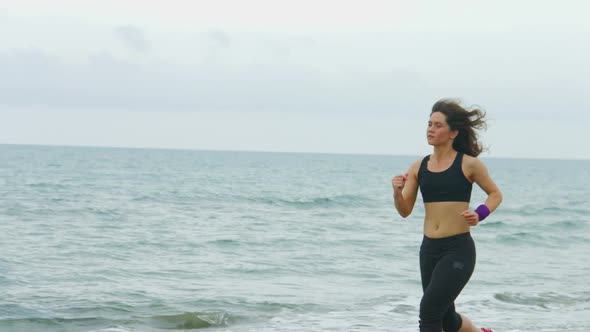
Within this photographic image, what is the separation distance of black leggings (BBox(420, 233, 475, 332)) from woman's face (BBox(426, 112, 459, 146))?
67 centimetres

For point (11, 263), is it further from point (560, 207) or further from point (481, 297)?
point (560, 207)

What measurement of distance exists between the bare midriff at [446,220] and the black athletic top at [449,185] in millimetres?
41

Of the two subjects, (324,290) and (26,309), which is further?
(324,290)

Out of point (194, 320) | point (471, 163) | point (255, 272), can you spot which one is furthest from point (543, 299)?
point (471, 163)

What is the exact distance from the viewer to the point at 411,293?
13.4 m

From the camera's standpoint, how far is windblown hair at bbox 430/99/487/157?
6215 millimetres

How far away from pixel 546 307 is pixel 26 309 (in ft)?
22.7

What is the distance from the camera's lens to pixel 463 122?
6.22 metres

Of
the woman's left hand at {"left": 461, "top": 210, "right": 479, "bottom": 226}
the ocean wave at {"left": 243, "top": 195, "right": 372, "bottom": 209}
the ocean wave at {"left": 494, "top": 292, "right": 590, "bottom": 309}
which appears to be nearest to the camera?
the woman's left hand at {"left": 461, "top": 210, "right": 479, "bottom": 226}

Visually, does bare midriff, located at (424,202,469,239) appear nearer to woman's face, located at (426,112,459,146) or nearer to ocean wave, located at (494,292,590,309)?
woman's face, located at (426,112,459,146)

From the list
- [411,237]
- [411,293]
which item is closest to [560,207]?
[411,237]

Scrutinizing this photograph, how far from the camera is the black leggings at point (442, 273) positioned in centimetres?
596

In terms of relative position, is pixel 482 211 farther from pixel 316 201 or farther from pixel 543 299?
pixel 316 201

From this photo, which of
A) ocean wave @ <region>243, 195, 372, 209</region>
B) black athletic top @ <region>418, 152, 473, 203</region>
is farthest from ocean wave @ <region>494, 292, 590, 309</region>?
ocean wave @ <region>243, 195, 372, 209</region>
